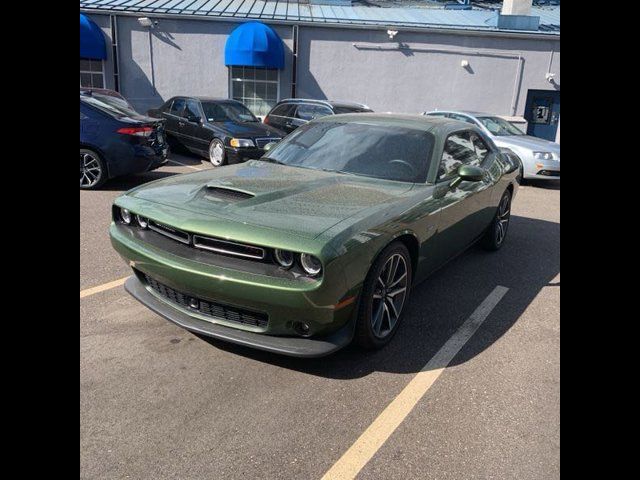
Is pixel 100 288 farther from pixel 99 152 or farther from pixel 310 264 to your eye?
pixel 99 152

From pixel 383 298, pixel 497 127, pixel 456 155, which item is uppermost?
pixel 497 127

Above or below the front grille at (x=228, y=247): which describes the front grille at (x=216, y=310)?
below

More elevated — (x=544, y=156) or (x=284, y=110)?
(x=284, y=110)

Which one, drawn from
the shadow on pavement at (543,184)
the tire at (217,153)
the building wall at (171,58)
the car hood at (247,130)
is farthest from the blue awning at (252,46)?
the shadow on pavement at (543,184)

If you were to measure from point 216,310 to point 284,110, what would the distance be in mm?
10275

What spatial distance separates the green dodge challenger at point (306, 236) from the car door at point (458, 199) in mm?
21

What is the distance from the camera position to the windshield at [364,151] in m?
4.05

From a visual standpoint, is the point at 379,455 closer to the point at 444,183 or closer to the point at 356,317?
the point at 356,317

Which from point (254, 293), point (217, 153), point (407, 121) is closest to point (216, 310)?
point (254, 293)

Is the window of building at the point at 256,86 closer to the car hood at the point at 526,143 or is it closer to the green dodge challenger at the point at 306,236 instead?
the car hood at the point at 526,143

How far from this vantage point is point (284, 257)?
2818 mm

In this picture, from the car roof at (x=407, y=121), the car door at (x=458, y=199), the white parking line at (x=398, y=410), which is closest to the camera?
the white parking line at (x=398, y=410)
